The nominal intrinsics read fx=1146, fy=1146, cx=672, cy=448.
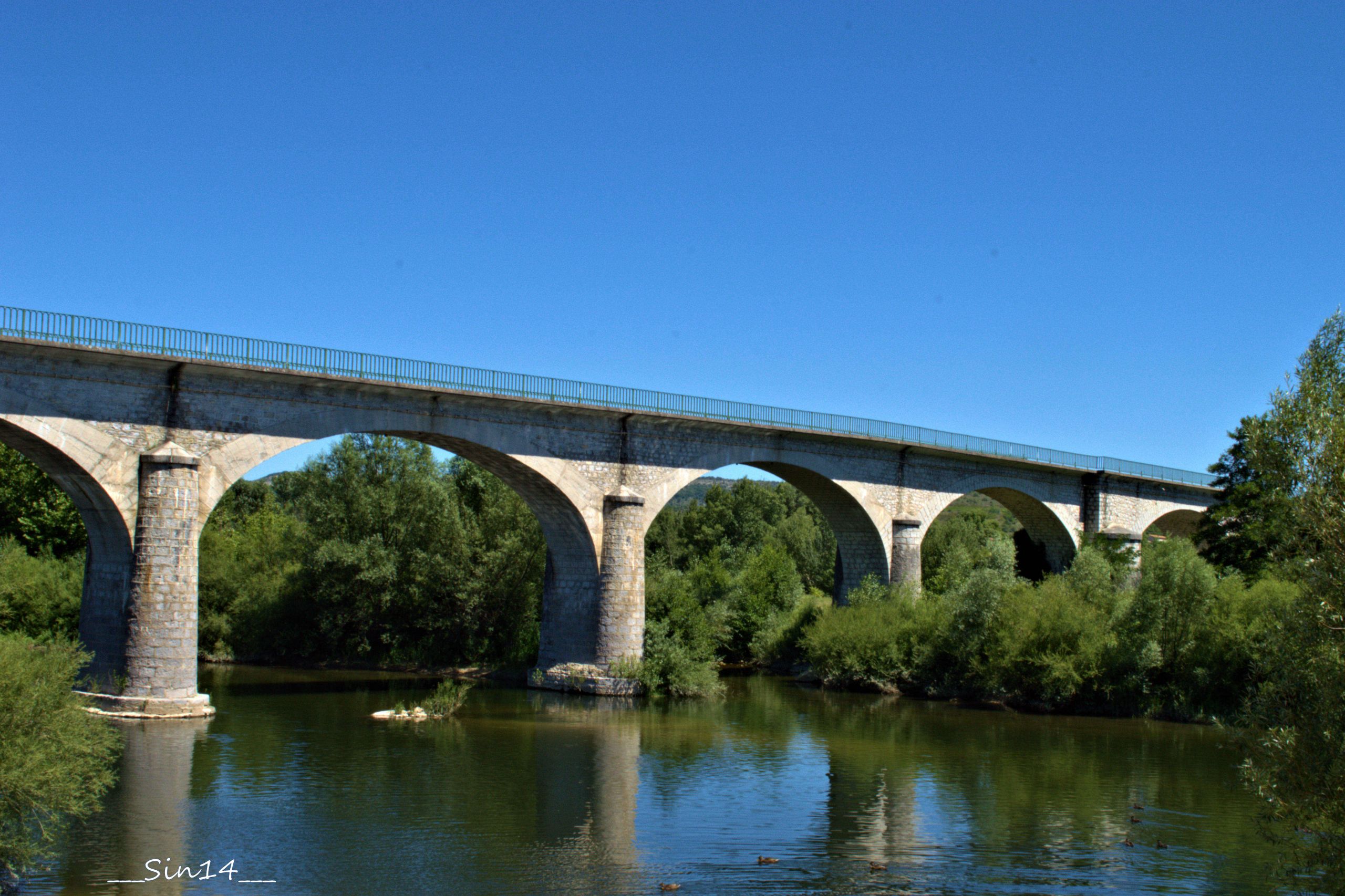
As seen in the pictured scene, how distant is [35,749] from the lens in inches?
417

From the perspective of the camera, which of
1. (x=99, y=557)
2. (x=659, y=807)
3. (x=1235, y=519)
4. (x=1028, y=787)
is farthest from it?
(x=1235, y=519)

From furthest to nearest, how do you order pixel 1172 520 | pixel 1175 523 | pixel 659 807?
pixel 1175 523, pixel 1172 520, pixel 659 807

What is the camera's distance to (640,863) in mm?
13070

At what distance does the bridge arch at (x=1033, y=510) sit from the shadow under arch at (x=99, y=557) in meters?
24.2

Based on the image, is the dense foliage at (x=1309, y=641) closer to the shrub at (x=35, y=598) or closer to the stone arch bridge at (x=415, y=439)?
the stone arch bridge at (x=415, y=439)

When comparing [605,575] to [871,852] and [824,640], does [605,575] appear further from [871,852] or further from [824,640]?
[871,852]

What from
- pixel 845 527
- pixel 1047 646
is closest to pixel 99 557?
pixel 1047 646

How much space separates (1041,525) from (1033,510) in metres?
1.24

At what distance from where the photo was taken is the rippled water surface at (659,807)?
12547mm

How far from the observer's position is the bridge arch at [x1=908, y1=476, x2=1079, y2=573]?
3806 centimetres

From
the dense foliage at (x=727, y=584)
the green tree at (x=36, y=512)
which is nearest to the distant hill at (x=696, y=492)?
the dense foliage at (x=727, y=584)

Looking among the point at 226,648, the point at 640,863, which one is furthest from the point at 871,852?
the point at 226,648

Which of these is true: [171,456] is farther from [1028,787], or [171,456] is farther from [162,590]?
[1028,787]

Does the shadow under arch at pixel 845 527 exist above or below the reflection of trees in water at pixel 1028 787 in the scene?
above
